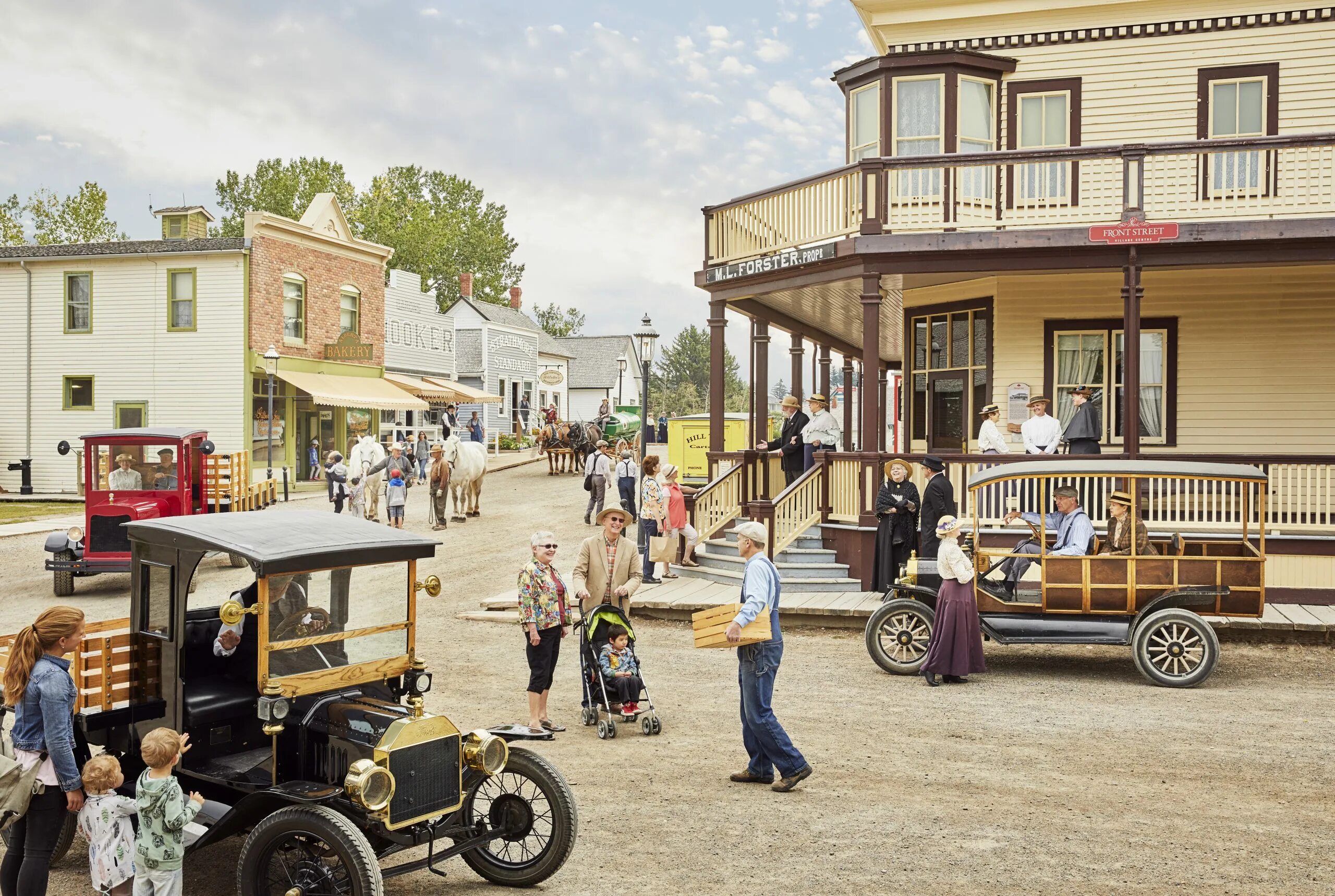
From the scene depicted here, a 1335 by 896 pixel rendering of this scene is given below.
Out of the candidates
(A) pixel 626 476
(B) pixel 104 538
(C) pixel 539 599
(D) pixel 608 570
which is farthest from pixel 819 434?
(B) pixel 104 538

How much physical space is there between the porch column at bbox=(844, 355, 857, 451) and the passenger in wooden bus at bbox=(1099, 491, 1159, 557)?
14.0 metres

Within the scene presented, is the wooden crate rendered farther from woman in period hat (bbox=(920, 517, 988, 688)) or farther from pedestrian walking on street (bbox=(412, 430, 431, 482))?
pedestrian walking on street (bbox=(412, 430, 431, 482))

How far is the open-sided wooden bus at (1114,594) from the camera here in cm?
1095

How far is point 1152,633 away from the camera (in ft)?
36.0

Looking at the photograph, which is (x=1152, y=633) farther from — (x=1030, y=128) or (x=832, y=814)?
(x=1030, y=128)

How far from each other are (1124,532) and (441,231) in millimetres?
58896

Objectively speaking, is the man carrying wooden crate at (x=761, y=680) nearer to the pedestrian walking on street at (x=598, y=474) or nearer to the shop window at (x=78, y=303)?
the pedestrian walking on street at (x=598, y=474)

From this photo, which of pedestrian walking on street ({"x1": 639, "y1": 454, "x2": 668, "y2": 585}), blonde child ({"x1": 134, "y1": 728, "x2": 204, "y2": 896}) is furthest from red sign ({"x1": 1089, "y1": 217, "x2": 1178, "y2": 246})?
blonde child ({"x1": 134, "y1": 728, "x2": 204, "y2": 896})

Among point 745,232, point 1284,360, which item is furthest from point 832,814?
point 1284,360

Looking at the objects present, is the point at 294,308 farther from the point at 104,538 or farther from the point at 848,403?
the point at 104,538

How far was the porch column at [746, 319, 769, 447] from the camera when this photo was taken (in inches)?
765

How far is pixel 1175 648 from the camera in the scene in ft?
35.8

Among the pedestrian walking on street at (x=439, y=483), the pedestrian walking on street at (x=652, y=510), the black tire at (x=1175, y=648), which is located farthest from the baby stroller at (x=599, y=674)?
the pedestrian walking on street at (x=439, y=483)

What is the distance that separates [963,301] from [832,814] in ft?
41.6
